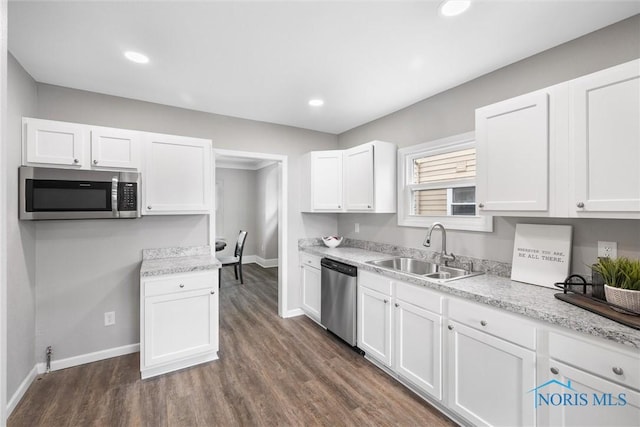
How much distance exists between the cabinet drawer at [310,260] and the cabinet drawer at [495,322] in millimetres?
1818

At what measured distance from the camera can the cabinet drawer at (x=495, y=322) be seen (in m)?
1.55

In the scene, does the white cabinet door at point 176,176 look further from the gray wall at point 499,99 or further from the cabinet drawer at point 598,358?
the cabinet drawer at point 598,358

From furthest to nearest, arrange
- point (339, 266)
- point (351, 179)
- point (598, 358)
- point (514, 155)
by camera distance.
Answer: point (351, 179) → point (339, 266) → point (514, 155) → point (598, 358)

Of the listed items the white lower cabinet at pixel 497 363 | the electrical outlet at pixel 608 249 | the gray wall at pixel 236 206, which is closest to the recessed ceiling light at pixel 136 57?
the white lower cabinet at pixel 497 363

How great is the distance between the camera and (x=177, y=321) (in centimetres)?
253

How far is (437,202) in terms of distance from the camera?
2.91m

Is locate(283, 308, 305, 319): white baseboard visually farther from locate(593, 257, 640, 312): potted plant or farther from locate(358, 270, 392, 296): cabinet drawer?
locate(593, 257, 640, 312): potted plant

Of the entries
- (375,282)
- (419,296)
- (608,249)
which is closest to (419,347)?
(419,296)

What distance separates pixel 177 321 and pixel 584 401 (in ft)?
9.06

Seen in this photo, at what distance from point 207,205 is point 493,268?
267 cm

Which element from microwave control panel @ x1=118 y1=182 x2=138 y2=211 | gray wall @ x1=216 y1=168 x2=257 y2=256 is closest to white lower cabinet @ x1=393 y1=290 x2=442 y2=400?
microwave control panel @ x1=118 y1=182 x2=138 y2=211

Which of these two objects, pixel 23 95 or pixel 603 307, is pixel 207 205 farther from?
pixel 603 307

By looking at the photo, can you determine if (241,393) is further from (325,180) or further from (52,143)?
(52,143)

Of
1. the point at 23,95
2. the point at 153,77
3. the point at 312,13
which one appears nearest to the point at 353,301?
the point at 312,13
